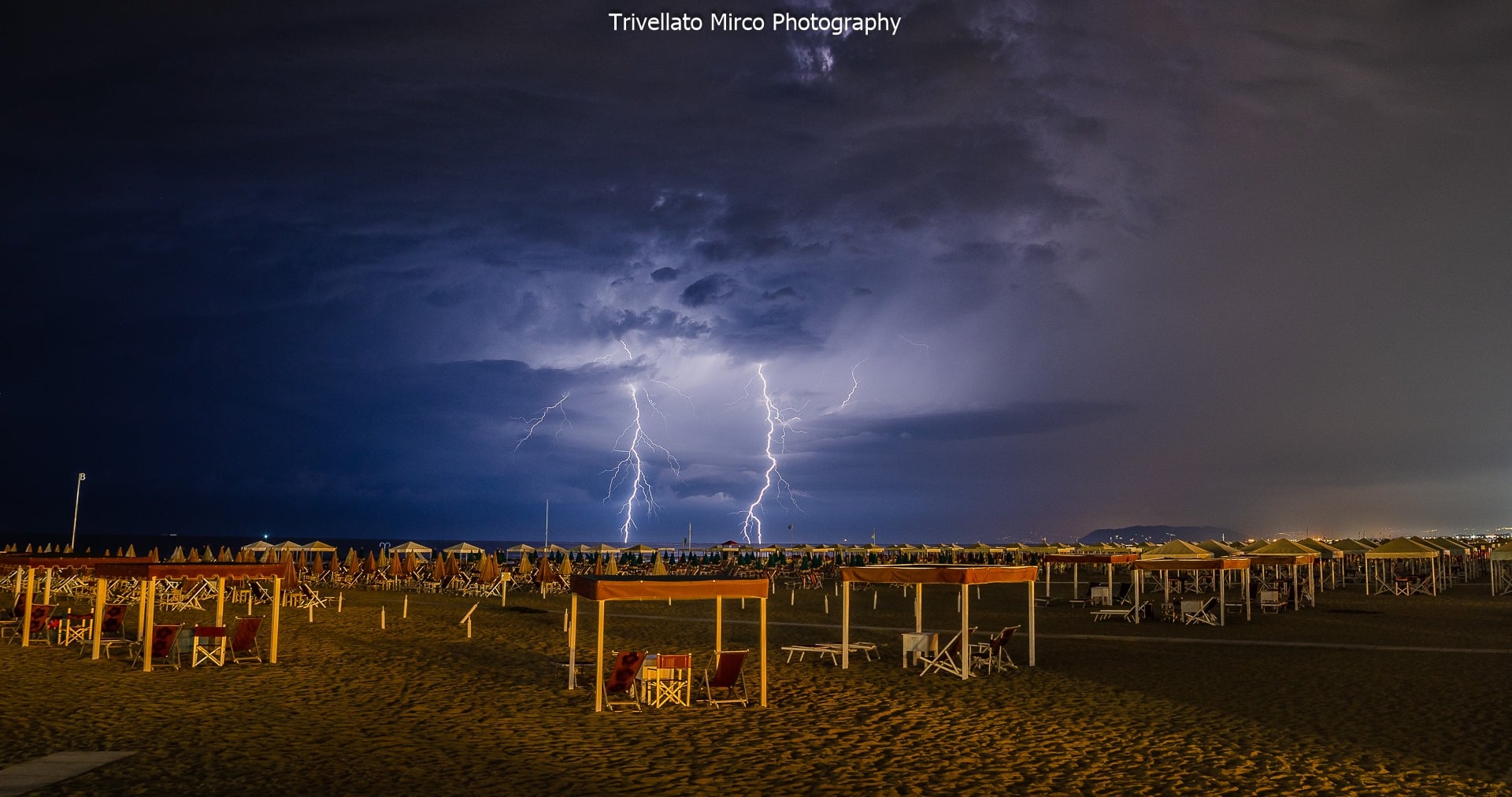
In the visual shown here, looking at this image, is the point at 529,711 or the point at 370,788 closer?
the point at 370,788

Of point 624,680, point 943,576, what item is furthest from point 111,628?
point 943,576

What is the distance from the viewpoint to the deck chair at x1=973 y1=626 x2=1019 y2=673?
55.7 ft

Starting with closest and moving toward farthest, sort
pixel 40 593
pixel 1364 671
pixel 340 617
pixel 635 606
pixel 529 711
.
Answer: pixel 529 711, pixel 1364 671, pixel 340 617, pixel 635 606, pixel 40 593

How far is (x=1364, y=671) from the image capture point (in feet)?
54.7

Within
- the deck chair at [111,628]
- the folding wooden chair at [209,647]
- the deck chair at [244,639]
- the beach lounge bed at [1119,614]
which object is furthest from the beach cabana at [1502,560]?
the deck chair at [111,628]

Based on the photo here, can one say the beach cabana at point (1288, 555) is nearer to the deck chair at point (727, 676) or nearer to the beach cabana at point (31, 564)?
the deck chair at point (727, 676)

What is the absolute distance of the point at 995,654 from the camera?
17.7 metres

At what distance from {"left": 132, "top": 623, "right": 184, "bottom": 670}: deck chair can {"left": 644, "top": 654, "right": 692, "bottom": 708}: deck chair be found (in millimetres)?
8796

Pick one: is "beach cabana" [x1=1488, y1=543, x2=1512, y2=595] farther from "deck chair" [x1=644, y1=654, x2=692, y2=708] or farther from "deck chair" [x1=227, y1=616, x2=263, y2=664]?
"deck chair" [x1=227, y1=616, x2=263, y2=664]

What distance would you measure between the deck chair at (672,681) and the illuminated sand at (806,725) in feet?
1.36

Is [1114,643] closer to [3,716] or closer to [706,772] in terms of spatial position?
[706,772]

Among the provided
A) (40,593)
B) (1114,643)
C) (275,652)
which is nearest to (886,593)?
(1114,643)

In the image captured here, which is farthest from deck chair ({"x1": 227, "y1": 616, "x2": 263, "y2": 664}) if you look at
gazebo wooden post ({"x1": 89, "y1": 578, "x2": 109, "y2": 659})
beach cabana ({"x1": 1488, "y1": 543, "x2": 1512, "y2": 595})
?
beach cabana ({"x1": 1488, "y1": 543, "x2": 1512, "y2": 595})

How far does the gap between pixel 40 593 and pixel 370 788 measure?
1367 inches
